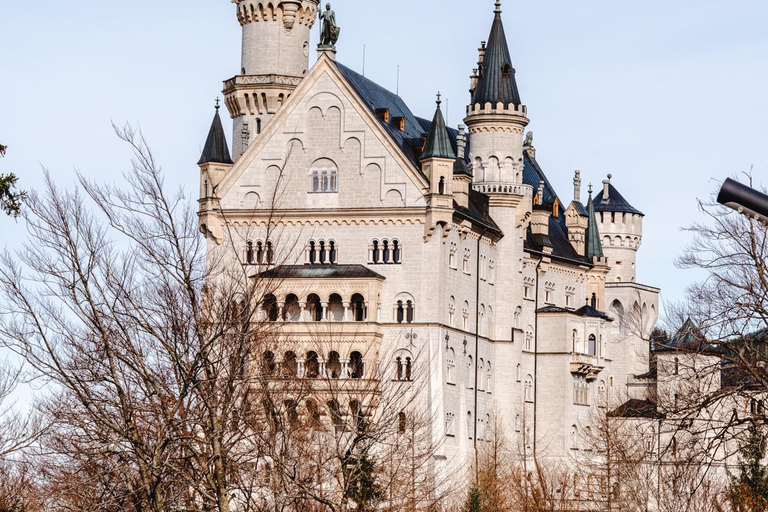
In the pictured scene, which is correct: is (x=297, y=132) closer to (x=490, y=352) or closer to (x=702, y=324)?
(x=490, y=352)

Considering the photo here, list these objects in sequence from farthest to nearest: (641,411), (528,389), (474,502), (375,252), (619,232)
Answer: (619,232) → (528,389) → (375,252) → (474,502) → (641,411)

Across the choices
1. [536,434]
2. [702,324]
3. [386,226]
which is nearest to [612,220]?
[536,434]

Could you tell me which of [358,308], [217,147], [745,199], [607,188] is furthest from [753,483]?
[607,188]

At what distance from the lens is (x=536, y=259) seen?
399 feet

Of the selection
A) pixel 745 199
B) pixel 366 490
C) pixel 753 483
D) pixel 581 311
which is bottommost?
pixel 745 199

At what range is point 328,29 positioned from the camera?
341ft

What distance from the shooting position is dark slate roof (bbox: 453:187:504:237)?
10628 centimetres

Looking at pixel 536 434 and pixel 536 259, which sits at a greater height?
pixel 536 259

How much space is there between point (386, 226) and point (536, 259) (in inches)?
952

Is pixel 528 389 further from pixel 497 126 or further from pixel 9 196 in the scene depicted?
pixel 9 196

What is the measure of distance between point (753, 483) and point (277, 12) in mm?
46007

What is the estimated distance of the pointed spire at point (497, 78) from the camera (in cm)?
11081

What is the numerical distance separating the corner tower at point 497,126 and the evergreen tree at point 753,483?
28.5 meters

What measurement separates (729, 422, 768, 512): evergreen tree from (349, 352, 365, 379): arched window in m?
22.4
